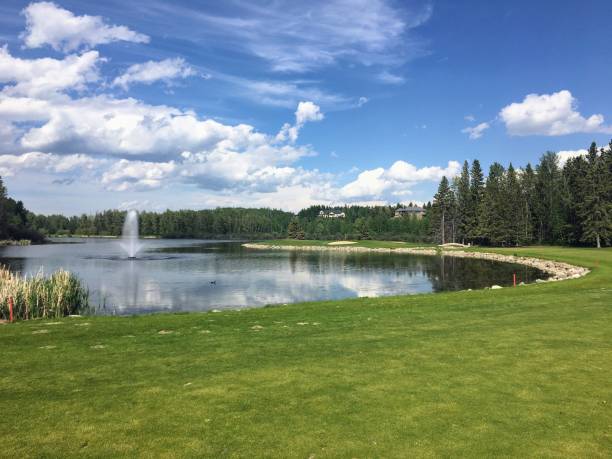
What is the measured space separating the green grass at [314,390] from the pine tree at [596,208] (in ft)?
232

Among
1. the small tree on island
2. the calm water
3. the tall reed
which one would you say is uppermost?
the small tree on island

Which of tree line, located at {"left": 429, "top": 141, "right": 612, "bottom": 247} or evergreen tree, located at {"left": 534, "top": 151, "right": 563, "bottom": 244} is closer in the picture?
tree line, located at {"left": 429, "top": 141, "right": 612, "bottom": 247}

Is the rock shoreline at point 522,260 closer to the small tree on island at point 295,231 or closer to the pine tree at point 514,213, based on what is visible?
the pine tree at point 514,213

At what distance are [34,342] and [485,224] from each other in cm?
9989

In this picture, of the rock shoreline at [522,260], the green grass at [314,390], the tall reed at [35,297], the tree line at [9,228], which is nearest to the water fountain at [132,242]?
the tree line at [9,228]

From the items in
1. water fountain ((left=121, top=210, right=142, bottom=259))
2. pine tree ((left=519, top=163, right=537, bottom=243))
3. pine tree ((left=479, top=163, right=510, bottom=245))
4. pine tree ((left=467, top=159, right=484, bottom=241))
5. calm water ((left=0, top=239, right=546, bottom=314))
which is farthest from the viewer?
pine tree ((left=467, top=159, right=484, bottom=241))

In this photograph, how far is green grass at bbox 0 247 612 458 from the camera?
6.96 meters

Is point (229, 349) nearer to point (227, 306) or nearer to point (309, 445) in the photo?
point (309, 445)

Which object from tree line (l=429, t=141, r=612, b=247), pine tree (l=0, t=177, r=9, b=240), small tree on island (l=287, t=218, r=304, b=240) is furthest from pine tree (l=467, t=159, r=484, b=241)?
pine tree (l=0, t=177, r=9, b=240)

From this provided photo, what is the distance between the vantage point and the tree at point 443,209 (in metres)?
116

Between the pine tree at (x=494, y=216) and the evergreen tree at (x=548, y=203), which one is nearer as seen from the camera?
the evergreen tree at (x=548, y=203)

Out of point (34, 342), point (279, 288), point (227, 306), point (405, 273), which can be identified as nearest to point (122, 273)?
point (279, 288)

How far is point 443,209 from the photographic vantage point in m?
116

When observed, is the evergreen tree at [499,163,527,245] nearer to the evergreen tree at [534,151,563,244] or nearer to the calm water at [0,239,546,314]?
the evergreen tree at [534,151,563,244]
